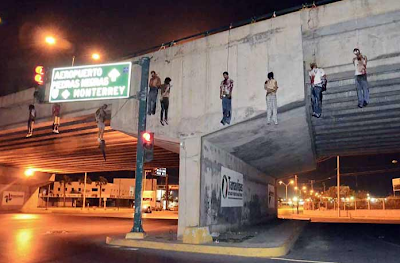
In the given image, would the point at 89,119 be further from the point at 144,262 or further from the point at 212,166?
the point at 144,262

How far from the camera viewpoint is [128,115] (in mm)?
15141

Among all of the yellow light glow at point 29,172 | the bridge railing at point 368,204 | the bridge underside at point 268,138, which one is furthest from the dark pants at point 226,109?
the bridge railing at point 368,204

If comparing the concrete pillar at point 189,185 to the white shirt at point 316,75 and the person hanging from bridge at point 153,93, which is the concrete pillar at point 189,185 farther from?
the white shirt at point 316,75

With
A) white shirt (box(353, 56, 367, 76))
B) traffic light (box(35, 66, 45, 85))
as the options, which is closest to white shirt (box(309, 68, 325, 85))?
white shirt (box(353, 56, 367, 76))

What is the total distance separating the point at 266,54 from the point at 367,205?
34880 millimetres

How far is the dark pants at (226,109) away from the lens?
12.8 m

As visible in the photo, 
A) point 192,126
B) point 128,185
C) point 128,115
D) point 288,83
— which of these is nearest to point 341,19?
point 288,83

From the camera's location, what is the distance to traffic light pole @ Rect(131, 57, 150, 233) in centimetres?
1297

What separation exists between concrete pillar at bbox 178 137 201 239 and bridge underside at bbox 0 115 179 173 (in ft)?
19.5

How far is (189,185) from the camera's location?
514 inches

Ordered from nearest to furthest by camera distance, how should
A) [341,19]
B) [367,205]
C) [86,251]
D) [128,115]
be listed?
[86,251] < [341,19] < [128,115] < [367,205]

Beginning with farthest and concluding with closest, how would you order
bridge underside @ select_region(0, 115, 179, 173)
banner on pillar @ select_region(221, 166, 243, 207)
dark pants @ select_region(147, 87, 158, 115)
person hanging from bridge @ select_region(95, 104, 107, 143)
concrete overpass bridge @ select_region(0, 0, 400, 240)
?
bridge underside @ select_region(0, 115, 179, 173)
person hanging from bridge @ select_region(95, 104, 107, 143)
banner on pillar @ select_region(221, 166, 243, 207)
dark pants @ select_region(147, 87, 158, 115)
concrete overpass bridge @ select_region(0, 0, 400, 240)

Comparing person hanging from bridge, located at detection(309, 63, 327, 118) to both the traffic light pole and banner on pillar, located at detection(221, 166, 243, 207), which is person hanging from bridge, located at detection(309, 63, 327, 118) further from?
the traffic light pole

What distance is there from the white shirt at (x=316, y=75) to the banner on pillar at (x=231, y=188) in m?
5.52
